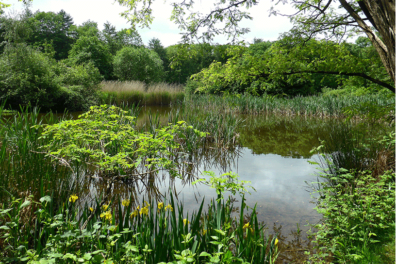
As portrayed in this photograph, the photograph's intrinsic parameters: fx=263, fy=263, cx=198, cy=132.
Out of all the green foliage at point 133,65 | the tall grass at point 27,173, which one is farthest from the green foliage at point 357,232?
the green foliage at point 133,65

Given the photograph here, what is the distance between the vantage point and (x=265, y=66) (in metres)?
4.44

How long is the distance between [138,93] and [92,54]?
44.0 feet

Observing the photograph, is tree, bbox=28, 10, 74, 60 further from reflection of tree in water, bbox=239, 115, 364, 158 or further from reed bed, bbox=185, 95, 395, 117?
reflection of tree in water, bbox=239, 115, 364, 158

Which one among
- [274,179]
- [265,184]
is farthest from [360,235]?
[274,179]

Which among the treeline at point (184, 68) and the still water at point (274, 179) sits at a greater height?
the treeline at point (184, 68)

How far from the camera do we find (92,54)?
2598 cm

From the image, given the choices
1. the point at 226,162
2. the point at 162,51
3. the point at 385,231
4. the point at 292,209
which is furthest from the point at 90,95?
the point at 162,51

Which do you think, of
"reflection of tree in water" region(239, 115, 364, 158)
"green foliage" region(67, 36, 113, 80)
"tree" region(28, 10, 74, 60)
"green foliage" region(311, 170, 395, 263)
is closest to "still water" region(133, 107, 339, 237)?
"reflection of tree in water" region(239, 115, 364, 158)

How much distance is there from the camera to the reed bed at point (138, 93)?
14828 mm

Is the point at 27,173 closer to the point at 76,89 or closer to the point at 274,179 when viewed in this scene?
the point at 274,179

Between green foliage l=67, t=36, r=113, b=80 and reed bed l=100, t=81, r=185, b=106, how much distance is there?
32.8ft

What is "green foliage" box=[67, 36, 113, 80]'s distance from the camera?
2522 centimetres

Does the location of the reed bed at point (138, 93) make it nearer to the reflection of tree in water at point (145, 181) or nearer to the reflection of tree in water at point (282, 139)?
the reflection of tree in water at point (282, 139)

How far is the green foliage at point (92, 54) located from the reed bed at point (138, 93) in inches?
393
